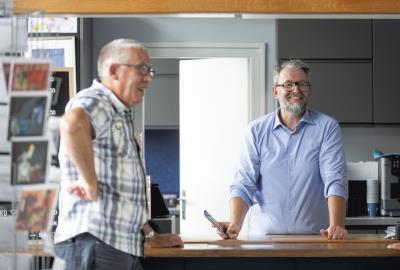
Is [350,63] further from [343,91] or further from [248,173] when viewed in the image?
[248,173]

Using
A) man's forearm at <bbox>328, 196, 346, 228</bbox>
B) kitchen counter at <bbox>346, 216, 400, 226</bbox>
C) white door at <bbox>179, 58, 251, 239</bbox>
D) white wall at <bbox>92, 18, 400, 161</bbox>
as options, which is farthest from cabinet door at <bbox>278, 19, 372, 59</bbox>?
man's forearm at <bbox>328, 196, 346, 228</bbox>

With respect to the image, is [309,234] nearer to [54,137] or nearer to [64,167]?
[64,167]

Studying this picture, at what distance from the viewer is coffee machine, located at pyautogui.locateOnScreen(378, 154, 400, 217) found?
239 inches

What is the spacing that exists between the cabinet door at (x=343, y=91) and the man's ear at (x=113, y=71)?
356 centimetres

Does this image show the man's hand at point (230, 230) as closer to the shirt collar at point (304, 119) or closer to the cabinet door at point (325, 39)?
the shirt collar at point (304, 119)

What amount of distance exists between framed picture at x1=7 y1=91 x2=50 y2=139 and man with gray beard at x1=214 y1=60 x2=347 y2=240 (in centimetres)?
223

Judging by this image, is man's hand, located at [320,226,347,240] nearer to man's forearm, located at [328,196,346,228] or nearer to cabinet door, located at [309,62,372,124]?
man's forearm, located at [328,196,346,228]

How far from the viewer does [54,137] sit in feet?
7.45

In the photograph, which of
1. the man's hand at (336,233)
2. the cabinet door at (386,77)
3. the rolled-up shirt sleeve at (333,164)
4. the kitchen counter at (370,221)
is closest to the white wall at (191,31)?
the cabinet door at (386,77)

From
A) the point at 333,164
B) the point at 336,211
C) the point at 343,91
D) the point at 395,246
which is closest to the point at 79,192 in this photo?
the point at 395,246

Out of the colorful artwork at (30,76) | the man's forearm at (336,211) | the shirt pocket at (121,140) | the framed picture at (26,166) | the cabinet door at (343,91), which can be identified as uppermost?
the cabinet door at (343,91)

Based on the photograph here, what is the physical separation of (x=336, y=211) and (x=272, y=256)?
735mm

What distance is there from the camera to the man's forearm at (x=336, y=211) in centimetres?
412

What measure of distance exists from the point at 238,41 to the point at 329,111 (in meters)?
0.96
